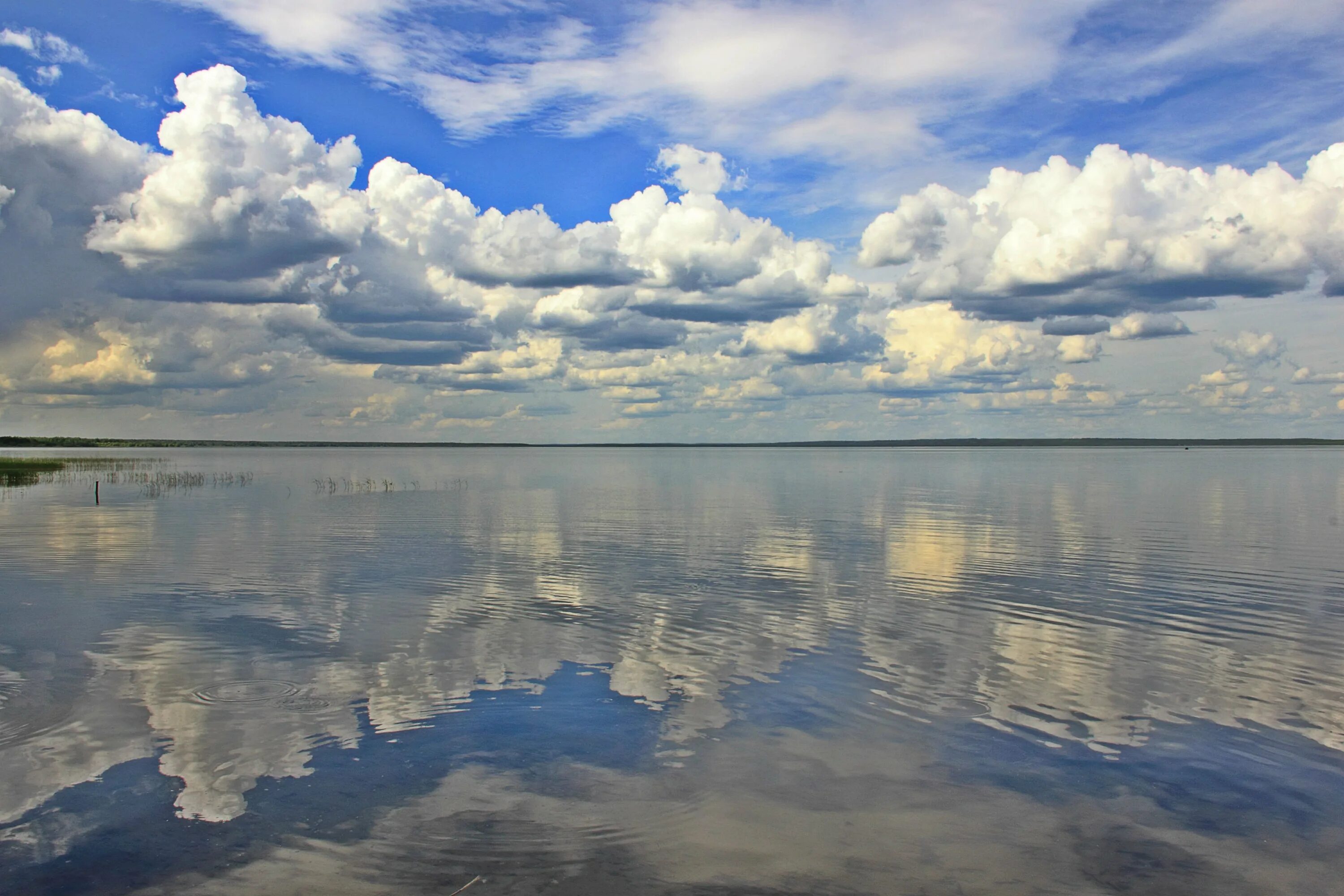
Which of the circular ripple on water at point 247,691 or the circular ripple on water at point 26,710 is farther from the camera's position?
the circular ripple on water at point 247,691

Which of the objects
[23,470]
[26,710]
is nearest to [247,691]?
[26,710]

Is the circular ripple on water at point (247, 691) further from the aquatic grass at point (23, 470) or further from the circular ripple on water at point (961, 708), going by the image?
the aquatic grass at point (23, 470)

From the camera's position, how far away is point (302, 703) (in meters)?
15.7

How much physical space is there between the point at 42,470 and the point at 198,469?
789 inches

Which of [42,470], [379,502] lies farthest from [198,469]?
[379,502]

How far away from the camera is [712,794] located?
39.1 ft

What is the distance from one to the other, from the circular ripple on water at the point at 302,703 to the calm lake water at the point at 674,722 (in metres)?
0.14

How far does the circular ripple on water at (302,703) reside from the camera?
15367mm

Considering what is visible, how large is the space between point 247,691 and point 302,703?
145cm

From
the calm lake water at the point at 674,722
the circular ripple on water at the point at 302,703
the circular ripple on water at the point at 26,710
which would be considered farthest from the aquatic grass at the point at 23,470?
the circular ripple on water at the point at 302,703

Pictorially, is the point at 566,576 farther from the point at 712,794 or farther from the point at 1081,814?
the point at 1081,814

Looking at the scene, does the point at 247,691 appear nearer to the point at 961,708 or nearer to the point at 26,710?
the point at 26,710

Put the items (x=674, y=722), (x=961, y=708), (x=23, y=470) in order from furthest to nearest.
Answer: (x=23, y=470)
(x=961, y=708)
(x=674, y=722)

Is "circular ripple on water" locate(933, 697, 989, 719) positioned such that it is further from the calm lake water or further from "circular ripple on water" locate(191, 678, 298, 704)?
"circular ripple on water" locate(191, 678, 298, 704)
